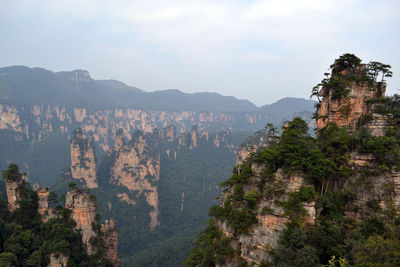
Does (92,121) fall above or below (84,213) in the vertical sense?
above

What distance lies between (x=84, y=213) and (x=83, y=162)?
43110mm

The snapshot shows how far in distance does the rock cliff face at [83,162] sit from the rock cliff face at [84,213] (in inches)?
1611

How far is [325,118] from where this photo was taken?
66.3 ft

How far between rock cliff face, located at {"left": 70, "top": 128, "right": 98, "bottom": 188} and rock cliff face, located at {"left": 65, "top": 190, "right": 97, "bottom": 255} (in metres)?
40.9

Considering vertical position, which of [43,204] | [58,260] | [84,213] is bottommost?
[58,260]

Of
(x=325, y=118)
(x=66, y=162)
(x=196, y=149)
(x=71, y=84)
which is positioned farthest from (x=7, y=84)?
(x=325, y=118)

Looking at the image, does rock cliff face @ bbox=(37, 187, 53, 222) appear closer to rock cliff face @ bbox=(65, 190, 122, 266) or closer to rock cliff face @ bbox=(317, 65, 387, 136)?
rock cliff face @ bbox=(65, 190, 122, 266)

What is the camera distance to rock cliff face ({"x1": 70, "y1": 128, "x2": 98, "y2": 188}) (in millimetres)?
66062

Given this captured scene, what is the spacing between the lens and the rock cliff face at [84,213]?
28.2 meters

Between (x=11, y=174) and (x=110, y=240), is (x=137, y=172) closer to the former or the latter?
(x=110, y=240)

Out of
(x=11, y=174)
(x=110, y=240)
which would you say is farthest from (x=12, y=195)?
(x=110, y=240)

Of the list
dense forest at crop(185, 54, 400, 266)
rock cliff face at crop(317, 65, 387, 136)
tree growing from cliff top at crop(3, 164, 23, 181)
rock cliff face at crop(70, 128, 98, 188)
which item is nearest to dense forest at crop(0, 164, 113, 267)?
tree growing from cliff top at crop(3, 164, 23, 181)

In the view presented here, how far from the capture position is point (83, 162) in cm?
6700

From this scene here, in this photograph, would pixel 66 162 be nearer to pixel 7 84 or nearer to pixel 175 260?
pixel 175 260
